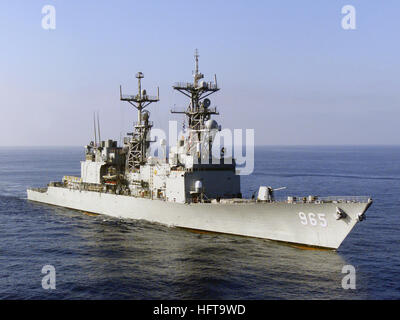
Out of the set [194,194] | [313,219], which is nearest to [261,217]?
[313,219]

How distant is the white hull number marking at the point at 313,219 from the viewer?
879 inches

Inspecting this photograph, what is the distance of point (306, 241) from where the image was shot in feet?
75.9

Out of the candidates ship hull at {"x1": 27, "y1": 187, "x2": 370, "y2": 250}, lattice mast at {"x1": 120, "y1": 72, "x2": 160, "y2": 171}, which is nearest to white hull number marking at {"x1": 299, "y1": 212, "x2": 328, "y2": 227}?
ship hull at {"x1": 27, "y1": 187, "x2": 370, "y2": 250}

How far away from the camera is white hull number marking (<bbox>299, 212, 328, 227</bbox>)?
73.3 ft

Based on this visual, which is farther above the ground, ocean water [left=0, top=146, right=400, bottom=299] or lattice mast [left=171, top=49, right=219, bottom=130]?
lattice mast [left=171, top=49, right=219, bottom=130]

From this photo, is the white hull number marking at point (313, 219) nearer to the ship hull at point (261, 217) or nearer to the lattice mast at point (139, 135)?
the ship hull at point (261, 217)

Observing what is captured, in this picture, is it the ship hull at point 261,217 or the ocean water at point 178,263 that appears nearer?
the ocean water at point 178,263

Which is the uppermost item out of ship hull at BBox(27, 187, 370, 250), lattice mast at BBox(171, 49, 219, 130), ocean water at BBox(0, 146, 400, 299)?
lattice mast at BBox(171, 49, 219, 130)

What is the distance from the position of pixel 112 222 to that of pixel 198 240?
10.1 m

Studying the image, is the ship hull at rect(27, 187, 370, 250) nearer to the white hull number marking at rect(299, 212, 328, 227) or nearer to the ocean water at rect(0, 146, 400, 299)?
the white hull number marking at rect(299, 212, 328, 227)

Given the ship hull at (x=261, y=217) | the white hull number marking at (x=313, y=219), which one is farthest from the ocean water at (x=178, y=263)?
the white hull number marking at (x=313, y=219)

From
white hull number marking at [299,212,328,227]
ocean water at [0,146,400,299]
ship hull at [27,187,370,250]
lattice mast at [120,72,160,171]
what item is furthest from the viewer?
lattice mast at [120,72,160,171]

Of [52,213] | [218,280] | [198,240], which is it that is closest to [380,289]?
[218,280]
